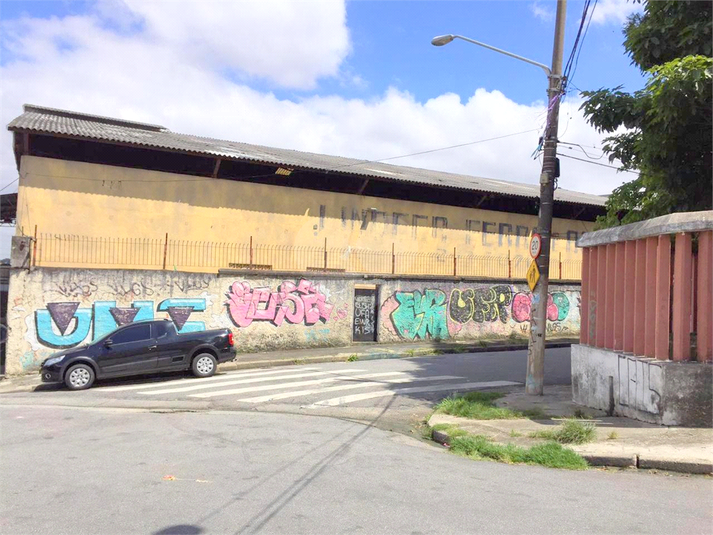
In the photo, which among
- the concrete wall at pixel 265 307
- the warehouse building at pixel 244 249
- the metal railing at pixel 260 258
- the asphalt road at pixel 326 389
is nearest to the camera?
the asphalt road at pixel 326 389

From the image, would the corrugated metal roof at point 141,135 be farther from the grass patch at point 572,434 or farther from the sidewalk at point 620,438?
the grass patch at point 572,434

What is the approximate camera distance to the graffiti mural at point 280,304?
1933 centimetres

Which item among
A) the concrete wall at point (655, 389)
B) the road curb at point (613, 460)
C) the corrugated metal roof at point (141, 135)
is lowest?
the road curb at point (613, 460)

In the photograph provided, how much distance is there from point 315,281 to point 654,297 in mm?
12924

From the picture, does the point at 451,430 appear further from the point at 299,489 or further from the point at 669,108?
the point at 669,108

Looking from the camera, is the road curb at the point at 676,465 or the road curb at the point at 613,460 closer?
the road curb at the point at 676,465

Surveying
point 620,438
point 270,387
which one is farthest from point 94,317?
point 620,438

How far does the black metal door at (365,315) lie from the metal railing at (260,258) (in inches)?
64.0

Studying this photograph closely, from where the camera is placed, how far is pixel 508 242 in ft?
90.3

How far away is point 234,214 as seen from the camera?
71.1 feet

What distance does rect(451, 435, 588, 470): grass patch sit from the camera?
7.39 metres

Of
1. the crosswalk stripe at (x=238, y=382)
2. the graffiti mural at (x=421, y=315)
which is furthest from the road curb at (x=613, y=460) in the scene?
the graffiti mural at (x=421, y=315)

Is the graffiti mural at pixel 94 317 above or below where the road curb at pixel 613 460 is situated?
above

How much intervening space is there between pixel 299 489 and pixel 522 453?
3195 millimetres
